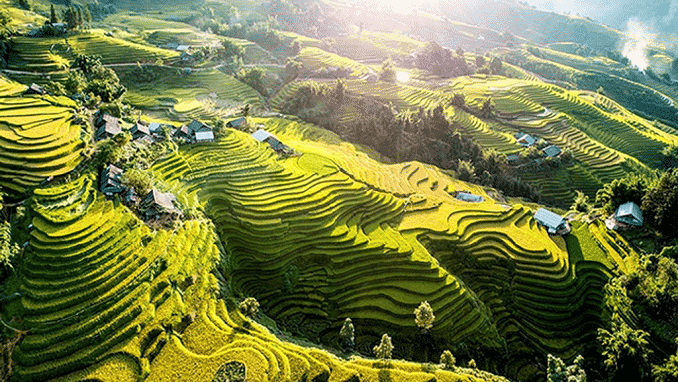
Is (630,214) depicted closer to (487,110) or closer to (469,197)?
(469,197)

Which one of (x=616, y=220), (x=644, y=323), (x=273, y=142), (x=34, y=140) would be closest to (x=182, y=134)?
(x=273, y=142)

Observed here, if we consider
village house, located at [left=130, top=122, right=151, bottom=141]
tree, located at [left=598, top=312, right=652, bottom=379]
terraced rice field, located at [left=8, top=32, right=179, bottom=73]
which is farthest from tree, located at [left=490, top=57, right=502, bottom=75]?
village house, located at [left=130, top=122, right=151, bottom=141]

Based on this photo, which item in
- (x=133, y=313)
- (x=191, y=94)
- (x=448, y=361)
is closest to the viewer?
(x=133, y=313)

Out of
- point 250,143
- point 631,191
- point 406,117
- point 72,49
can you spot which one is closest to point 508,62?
point 406,117

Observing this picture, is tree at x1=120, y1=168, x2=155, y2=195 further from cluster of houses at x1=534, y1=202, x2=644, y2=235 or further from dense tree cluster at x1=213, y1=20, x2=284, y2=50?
dense tree cluster at x1=213, y1=20, x2=284, y2=50

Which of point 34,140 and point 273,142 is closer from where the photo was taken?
point 34,140

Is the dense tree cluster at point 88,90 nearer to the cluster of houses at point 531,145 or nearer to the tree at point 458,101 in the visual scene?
the cluster of houses at point 531,145
